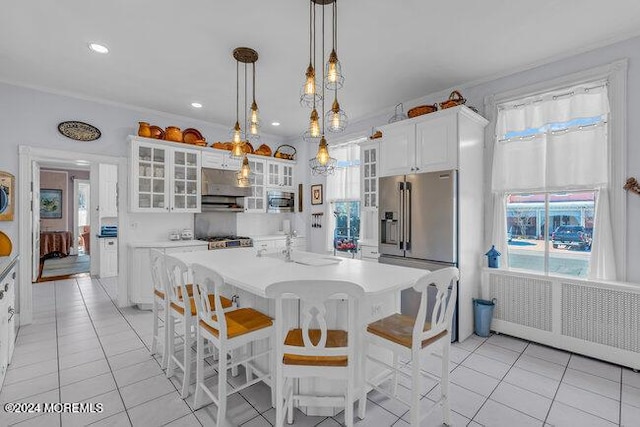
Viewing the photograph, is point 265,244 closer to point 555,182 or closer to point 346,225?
point 346,225

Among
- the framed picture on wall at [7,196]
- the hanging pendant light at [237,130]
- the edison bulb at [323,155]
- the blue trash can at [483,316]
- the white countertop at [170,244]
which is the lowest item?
the blue trash can at [483,316]

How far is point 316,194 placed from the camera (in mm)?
5668

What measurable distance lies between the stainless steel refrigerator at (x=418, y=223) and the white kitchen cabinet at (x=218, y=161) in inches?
Answer: 103

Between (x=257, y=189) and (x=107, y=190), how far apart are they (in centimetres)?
328

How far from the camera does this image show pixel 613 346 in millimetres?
2711

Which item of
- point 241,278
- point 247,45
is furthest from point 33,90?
point 241,278

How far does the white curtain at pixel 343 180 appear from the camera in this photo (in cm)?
505

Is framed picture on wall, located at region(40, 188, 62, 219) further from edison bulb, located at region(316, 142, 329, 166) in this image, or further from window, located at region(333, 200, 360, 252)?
edison bulb, located at region(316, 142, 329, 166)

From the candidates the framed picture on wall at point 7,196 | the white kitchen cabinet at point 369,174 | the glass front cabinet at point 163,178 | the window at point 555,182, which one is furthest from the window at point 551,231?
the framed picture on wall at point 7,196

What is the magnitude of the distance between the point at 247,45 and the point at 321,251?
358 cm

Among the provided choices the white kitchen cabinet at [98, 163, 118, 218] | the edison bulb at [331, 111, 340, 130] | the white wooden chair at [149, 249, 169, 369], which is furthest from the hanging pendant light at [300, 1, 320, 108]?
the white kitchen cabinet at [98, 163, 118, 218]

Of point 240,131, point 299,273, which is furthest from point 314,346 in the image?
point 240,131

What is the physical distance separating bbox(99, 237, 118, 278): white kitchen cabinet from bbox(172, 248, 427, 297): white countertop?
437 centimetres

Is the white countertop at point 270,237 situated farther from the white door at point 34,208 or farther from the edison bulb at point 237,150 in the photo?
the white door at point 34,208
